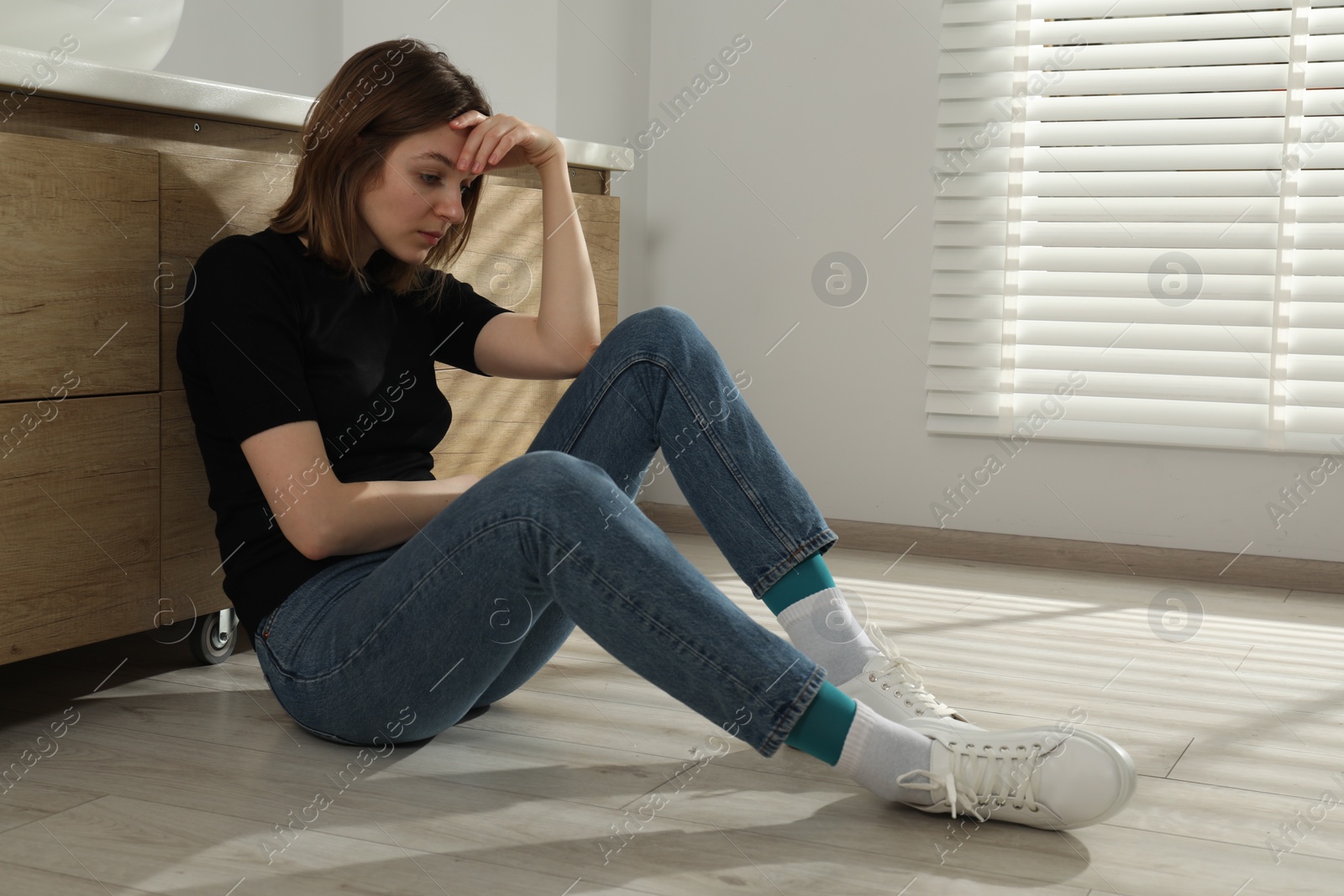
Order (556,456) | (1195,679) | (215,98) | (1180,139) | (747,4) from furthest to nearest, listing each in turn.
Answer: (747,4) < (1180,139) < (1195,679) < (215,98) < (556,456)

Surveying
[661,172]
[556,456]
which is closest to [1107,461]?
[661,172]

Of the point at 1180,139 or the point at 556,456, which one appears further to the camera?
the point at 1180,139

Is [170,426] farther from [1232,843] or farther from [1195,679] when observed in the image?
[1195,679]

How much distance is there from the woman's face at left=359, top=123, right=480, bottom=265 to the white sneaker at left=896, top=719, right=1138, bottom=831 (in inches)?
29.7

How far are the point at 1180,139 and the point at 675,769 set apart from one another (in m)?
1.80

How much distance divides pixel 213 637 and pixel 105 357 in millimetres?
484

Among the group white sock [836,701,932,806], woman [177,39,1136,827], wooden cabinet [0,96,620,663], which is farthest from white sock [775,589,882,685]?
wooden cabinet [0,96,620,663]

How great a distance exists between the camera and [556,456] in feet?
3.49

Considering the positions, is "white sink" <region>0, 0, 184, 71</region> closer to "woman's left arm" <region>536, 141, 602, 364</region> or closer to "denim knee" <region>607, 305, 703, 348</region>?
"woman's left arm" <region>536, 141, 602, 364</region>

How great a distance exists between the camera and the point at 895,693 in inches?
47.3

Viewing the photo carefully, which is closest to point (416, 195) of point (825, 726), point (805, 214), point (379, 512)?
point (379, 512)

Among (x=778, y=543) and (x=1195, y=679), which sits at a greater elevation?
(x=778, y=543)

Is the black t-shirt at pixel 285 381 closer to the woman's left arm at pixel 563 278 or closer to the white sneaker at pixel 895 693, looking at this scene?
the woman's left arm at pixel 563 278

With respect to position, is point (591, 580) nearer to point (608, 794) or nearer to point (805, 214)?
point (608, 794)
